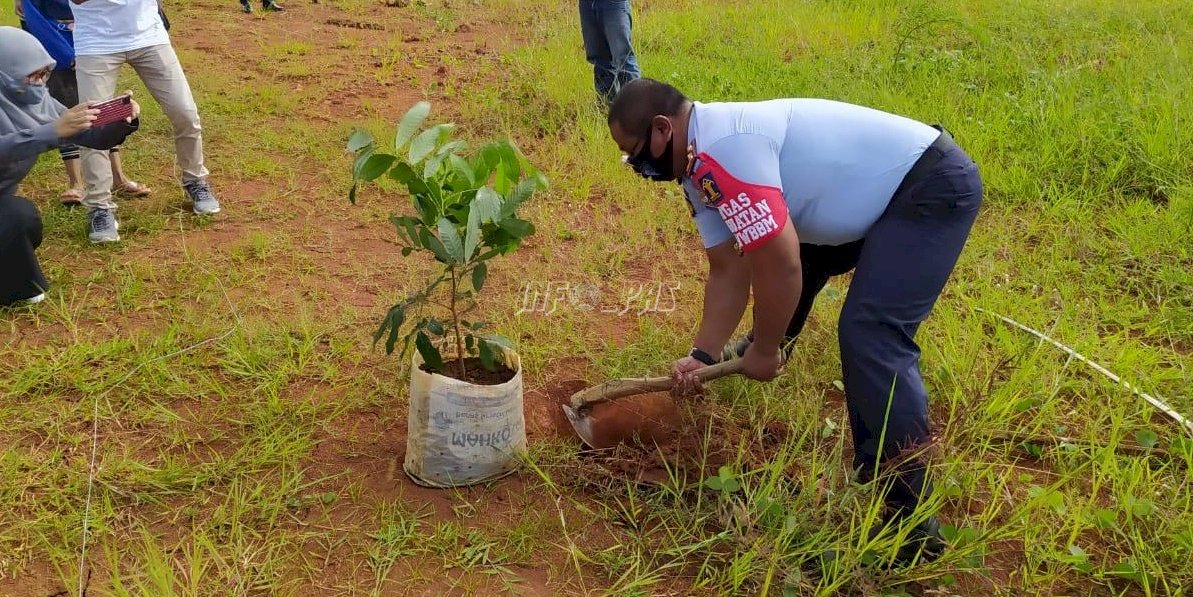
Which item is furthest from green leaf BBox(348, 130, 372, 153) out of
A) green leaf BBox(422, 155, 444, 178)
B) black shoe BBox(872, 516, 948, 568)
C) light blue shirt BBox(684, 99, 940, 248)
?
black shoe BBox(872, 516, 948, 568)

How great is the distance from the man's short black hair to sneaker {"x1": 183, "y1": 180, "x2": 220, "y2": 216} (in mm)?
2591

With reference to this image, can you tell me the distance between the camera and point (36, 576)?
192 cm

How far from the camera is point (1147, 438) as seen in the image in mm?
2248

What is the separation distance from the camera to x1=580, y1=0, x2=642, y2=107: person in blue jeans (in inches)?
175

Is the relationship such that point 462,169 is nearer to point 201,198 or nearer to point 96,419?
point 96,419

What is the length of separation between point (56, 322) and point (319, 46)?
13.0 feet

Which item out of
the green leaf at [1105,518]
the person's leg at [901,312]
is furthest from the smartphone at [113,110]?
the green leaf at [1105,518]

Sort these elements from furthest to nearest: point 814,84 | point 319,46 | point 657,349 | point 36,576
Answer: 1. point 319,46
2. point 814,84
3. point 657,349
4. point 36,576

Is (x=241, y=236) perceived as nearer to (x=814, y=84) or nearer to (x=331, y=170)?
(x=331, y=170)

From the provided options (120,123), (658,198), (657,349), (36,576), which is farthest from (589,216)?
(36,576)

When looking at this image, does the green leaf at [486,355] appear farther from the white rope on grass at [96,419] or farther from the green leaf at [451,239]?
the white rope on grass at [96,419]

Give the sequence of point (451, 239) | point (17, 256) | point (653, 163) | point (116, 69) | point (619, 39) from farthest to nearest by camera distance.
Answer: point (619, 39) → point (116, 69) → point (17, 256) → point (653, 163) → point (451, 239)

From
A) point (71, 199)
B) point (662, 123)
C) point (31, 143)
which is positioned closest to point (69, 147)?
point (71, 199)

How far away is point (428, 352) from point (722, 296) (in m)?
0.83
